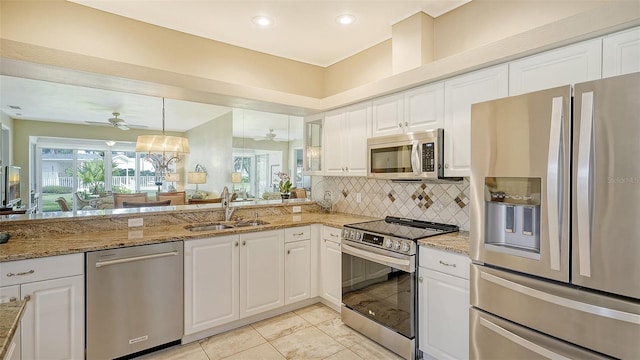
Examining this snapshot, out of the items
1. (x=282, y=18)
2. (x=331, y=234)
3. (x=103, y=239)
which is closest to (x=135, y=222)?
(x=103, y=239)

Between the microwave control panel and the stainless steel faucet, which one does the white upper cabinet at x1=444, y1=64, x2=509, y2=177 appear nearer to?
the microwave control panel

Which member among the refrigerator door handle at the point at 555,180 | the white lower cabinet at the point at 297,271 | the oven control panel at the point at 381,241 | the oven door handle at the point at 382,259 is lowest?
the white lower cabinet at the point at 297,271

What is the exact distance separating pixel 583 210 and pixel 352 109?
7.52 ft

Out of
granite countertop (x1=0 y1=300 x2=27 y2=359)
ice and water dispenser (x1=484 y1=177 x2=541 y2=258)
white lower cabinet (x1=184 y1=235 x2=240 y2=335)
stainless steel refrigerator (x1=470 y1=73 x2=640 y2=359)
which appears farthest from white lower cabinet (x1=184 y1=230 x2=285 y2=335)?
ice and water dispenser (x1=484 y1=177 x2=541 y2=258)

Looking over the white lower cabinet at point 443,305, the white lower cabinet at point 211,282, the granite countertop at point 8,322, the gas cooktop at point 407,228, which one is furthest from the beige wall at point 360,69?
the granite countertop at point 8,322

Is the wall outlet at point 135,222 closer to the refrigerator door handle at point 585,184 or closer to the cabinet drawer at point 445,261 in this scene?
the cabinet drawer at point 445,261

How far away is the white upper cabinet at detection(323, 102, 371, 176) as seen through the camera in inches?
125

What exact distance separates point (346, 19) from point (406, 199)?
5.93ft

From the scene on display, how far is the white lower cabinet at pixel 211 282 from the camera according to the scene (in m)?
2.50

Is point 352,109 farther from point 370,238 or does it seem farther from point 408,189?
point 370,238

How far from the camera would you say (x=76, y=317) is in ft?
6.73

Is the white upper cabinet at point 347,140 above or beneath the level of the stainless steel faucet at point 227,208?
above

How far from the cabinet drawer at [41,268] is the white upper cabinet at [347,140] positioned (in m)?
2.41

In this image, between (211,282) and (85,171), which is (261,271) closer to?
(211,282)
